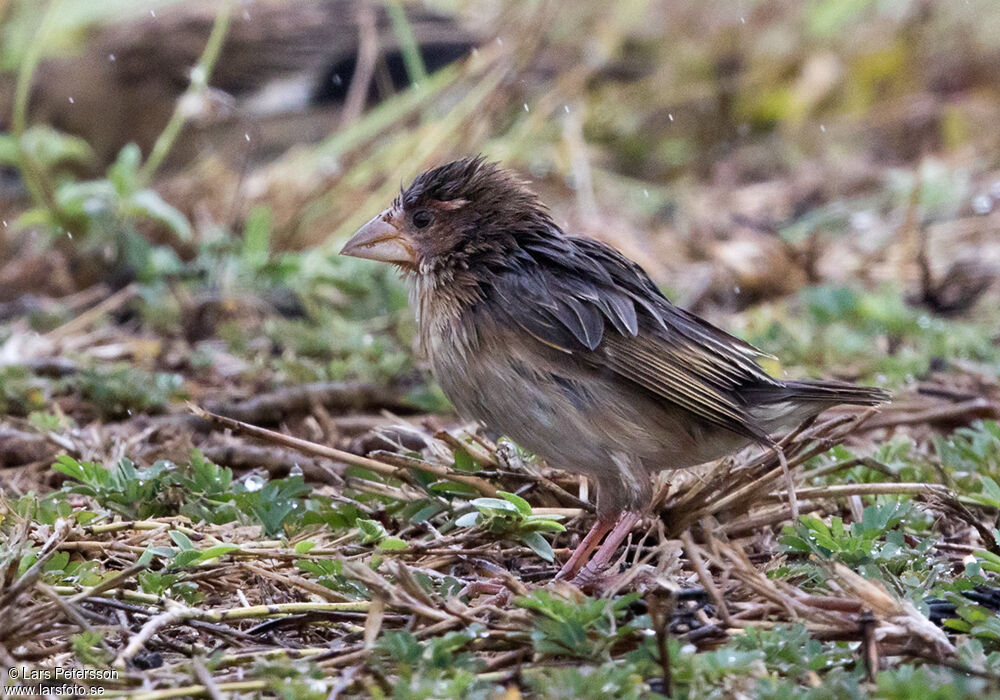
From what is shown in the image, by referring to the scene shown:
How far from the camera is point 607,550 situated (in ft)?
10.2

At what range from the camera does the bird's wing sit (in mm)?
3188

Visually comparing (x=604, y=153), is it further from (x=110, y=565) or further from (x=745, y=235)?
(x=110, y=565)

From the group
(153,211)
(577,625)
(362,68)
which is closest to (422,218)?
(577,625)

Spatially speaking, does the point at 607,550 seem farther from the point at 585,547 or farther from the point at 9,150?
the point at 9,150

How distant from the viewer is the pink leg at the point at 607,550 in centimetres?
297

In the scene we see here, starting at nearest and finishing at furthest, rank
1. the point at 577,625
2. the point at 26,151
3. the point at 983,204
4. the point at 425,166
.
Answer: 1. the point at 577,625
2. the point at 26,151
3. the point at 425,166
4. the point at 983,204

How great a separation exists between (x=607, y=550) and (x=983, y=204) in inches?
205

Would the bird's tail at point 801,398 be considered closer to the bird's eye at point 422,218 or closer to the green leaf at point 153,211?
the bird's eye at point 422,218

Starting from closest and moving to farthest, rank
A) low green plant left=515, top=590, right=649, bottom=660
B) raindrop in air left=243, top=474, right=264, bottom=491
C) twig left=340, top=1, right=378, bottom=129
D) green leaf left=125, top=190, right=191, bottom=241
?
1. low green plant left=515, top=590, right=649, bottom=660
2. raindrop in air left=243, top=474, right=264, bottom=491
3. green leaf left=125, top=190, right=191, bottom=241
4. twig left=340, top=1, right=378, bottom=129

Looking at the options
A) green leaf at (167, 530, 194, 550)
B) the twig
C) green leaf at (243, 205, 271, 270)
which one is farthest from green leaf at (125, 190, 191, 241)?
green leaf at (167, 530, 194, 550)

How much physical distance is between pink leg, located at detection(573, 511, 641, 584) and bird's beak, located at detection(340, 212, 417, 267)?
107 centimetres

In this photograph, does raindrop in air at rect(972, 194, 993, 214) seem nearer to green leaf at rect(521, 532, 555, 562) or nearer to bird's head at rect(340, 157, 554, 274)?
bird's head at rect(340, 157, 554, 274)

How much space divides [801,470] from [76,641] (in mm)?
2276

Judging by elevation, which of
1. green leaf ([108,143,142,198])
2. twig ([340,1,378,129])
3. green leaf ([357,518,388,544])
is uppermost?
twig ([340,1,378,129])
